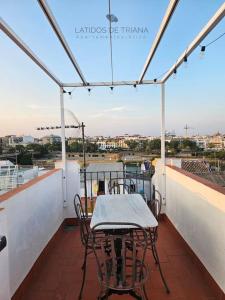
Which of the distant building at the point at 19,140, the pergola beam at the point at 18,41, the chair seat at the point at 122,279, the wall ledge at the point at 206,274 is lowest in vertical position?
the wall ledge at the point at 206,274

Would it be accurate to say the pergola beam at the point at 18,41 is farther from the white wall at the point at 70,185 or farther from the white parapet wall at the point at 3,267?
the white wall at the point at 70,185

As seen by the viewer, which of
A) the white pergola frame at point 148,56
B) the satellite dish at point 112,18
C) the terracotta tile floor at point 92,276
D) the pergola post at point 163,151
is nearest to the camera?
the white pergola frame at point 148,56

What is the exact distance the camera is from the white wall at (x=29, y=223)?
2.02m

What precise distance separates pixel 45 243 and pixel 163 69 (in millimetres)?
2769

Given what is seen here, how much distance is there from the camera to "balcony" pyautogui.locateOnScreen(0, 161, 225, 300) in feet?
6.75

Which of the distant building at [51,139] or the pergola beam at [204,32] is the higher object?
the pergola beam at [204,32]

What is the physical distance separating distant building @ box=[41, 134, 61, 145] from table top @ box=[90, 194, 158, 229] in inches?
66.3

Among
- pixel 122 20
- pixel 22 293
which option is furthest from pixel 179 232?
pixel 122 20

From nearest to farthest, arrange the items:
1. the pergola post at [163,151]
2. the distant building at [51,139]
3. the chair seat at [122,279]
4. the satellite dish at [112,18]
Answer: the chair seat at [122,279] → the satellite dish at [112,18] → the pergola post at [163,151] → the distant building at [51,139]

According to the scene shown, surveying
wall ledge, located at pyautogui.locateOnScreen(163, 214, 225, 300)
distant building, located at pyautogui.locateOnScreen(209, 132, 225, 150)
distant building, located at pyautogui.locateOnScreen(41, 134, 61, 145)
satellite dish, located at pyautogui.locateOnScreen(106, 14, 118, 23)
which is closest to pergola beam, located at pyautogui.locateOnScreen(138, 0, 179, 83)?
satellite dish, located at pyautogui.locateOnScreen(106, 14, 118, 23)

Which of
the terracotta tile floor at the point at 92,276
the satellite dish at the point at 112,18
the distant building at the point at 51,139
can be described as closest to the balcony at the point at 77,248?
the terracotta tile floor at the point at 92,276

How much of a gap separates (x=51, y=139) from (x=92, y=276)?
2.84m

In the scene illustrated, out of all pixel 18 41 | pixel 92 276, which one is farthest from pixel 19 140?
pixel 92 276

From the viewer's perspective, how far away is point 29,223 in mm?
2451
